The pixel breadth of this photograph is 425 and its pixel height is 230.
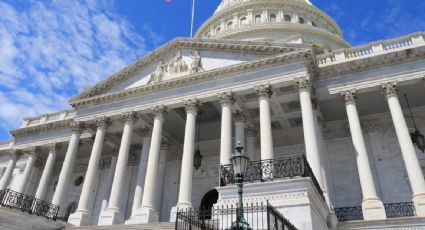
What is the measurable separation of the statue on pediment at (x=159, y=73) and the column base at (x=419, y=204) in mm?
18149

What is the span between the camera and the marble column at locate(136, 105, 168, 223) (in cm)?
2159

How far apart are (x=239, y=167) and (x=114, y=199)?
1515 centimetres

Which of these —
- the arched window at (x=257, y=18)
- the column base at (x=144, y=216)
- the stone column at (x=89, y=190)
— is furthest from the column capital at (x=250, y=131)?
the arched window at (x=257, y=18)

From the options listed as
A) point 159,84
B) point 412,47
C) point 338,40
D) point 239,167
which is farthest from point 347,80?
point 338,40

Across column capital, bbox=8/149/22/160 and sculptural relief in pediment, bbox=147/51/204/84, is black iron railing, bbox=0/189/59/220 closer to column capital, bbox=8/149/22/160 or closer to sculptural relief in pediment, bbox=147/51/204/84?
sculptural relief in pediment, bbox=147/51/204/84

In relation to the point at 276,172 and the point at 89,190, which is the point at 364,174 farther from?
the point at 89,190

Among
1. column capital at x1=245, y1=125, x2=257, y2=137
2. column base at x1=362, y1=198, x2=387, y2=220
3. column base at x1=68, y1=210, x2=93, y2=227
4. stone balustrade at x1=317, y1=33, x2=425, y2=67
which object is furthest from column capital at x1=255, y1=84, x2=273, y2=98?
column base at x1=68, y1=210, x2=93, y2=227

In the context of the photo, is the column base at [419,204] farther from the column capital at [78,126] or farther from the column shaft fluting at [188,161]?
the column capital at [78,126]

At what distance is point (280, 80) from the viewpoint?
73.3 feet

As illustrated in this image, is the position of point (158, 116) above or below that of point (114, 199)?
above

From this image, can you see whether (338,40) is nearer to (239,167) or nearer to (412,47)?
(412,47)

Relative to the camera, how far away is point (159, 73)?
26812mm

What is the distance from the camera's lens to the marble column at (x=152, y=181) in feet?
70.8

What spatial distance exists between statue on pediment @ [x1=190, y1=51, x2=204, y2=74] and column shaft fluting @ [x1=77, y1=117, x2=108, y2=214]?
7.97m
